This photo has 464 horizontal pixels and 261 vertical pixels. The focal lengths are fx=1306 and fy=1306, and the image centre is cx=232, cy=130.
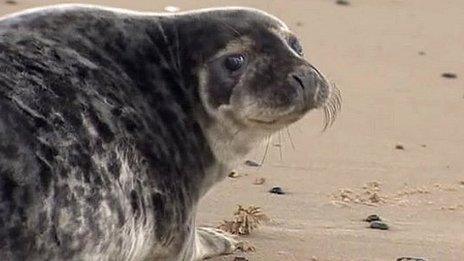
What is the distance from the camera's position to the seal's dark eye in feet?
11.8

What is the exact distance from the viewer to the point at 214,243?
4043 mm

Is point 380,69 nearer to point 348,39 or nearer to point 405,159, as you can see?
point 348,39

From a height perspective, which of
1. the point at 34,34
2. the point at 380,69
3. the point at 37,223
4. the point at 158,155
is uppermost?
the point at 380,69

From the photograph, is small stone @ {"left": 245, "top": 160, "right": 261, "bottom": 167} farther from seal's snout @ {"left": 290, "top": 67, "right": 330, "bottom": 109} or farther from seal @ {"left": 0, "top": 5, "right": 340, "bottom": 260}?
seal's snout @ {"left": 290, "top": 67, "right": 330, "bottom": 109}

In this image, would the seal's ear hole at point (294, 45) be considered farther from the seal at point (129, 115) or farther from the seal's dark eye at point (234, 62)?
the seal's dark eye at point (234, 62)

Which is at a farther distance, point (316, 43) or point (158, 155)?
point (316, 43)

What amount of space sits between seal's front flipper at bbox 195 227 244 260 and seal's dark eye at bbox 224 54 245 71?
0.62 metres

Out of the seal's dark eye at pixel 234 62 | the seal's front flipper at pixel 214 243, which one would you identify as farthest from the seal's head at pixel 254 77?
the seal's front flipper at pixel 214 243

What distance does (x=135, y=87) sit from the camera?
11.5 feet

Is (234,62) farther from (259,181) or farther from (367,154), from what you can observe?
(367,154)

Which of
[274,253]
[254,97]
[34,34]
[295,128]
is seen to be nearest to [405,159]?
[295,128]

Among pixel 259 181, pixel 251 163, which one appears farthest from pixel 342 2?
pixel 259 181

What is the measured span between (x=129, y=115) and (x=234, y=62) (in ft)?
1.20

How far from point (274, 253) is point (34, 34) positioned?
46.5 inches
